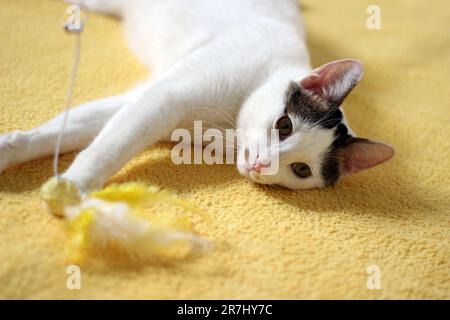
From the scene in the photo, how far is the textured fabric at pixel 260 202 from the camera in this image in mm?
919

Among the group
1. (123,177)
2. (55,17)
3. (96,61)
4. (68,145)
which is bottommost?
(123,177)

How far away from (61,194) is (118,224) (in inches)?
6.7

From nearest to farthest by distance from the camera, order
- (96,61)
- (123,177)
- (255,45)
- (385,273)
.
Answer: (385,273) < (123,177) < (255,45) < (96,61)

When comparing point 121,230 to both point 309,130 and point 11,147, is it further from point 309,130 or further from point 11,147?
point 309,130

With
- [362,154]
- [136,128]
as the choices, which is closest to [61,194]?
[136,128]

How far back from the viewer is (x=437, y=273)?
3.53 ft

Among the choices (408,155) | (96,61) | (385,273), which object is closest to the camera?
(385,273)

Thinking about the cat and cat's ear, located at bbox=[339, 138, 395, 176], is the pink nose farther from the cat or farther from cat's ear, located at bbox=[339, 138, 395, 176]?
cat's ear, located at bbox=[339, 138, 395, 176]

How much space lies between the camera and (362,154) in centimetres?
132

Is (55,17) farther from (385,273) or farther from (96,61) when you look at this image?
(385,273)

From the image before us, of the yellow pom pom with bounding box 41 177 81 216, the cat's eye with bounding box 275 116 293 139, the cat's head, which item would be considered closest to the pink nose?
the cat's head

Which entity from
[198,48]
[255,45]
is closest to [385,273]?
[255,45]

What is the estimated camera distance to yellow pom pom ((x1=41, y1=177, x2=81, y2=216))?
977 millimetres

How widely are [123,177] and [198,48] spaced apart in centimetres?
60
